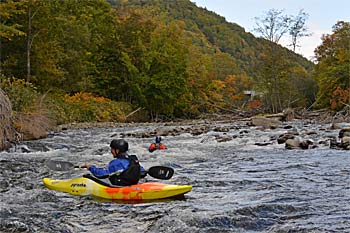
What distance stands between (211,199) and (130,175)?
1095 millimetres

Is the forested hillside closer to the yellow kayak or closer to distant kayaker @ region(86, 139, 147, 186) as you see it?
the yellow kayak

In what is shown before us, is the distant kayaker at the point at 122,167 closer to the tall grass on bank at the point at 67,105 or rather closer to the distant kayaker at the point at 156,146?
the distant kayaker at the point at 156,146

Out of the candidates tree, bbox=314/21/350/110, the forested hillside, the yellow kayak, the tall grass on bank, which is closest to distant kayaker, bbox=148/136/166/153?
the yellow kayak

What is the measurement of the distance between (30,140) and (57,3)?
1386 cm

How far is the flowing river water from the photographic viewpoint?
186 inches

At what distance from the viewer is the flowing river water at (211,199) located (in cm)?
473

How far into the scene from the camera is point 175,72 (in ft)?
108

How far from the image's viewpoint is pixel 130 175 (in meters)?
6.14

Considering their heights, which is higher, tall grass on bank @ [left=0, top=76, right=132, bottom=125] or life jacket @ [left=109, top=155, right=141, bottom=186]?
tall grass on bank @ [left=0, top=76, right=132, bottom=125]

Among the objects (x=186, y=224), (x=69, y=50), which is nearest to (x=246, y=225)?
(x=186, y=224)

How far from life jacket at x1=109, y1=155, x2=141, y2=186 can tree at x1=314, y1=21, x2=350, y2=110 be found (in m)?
22.3

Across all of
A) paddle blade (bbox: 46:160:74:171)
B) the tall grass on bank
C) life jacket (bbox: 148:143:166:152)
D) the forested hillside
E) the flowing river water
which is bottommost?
the flowing river water

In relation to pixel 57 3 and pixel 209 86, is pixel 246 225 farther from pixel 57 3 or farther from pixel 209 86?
pixel 209 86

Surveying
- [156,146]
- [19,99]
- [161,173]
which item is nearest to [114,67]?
[19,99]
